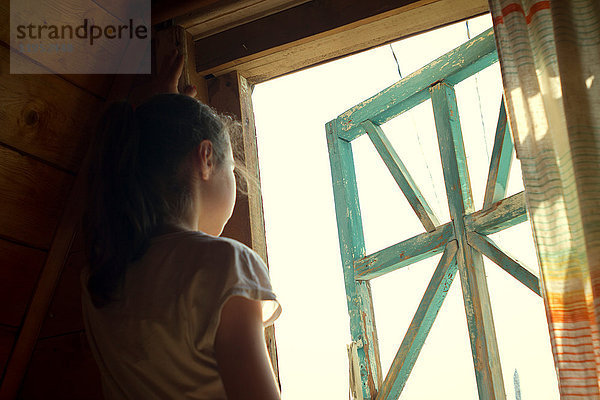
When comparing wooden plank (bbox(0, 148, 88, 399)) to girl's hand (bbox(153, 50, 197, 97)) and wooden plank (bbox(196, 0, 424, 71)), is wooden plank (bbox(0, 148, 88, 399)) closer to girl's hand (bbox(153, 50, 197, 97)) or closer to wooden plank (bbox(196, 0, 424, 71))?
girl's hand (bbox(153, 50, 197, 97))

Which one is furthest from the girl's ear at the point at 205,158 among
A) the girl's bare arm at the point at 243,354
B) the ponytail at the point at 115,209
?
the girl's bare arm at the point at 243,354

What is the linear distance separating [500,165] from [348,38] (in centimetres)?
67

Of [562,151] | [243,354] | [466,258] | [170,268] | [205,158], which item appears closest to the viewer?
[243,354]

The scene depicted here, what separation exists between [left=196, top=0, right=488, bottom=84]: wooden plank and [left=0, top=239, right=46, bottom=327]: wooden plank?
0.75m

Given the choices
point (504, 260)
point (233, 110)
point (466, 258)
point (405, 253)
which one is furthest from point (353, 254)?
point (233, 110)

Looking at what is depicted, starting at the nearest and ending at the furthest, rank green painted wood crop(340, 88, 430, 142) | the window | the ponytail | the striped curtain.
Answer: the ponytail
the striped curtain
the window
green painted wood crop(340, 88, 430, 142)

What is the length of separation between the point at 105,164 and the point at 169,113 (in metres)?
0.15

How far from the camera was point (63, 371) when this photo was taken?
1.53 meters

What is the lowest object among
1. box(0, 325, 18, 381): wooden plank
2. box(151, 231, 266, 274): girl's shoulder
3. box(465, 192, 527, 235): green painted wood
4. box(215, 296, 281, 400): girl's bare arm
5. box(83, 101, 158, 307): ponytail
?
box(215, 296, 281, 400): girl's bare arm

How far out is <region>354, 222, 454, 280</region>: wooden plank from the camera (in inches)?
76.5

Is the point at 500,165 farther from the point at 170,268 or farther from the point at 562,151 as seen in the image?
the point at 170,268

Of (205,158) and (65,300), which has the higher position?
(205,158)

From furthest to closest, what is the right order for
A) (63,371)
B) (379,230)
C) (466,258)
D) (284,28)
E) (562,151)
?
(379,230) < (466,258) < (284,28) < (63,371) < (562,151)

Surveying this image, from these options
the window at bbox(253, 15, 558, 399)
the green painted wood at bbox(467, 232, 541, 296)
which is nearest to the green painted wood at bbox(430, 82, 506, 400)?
the green painted wood at bbox(467, 232, 541, 296)
